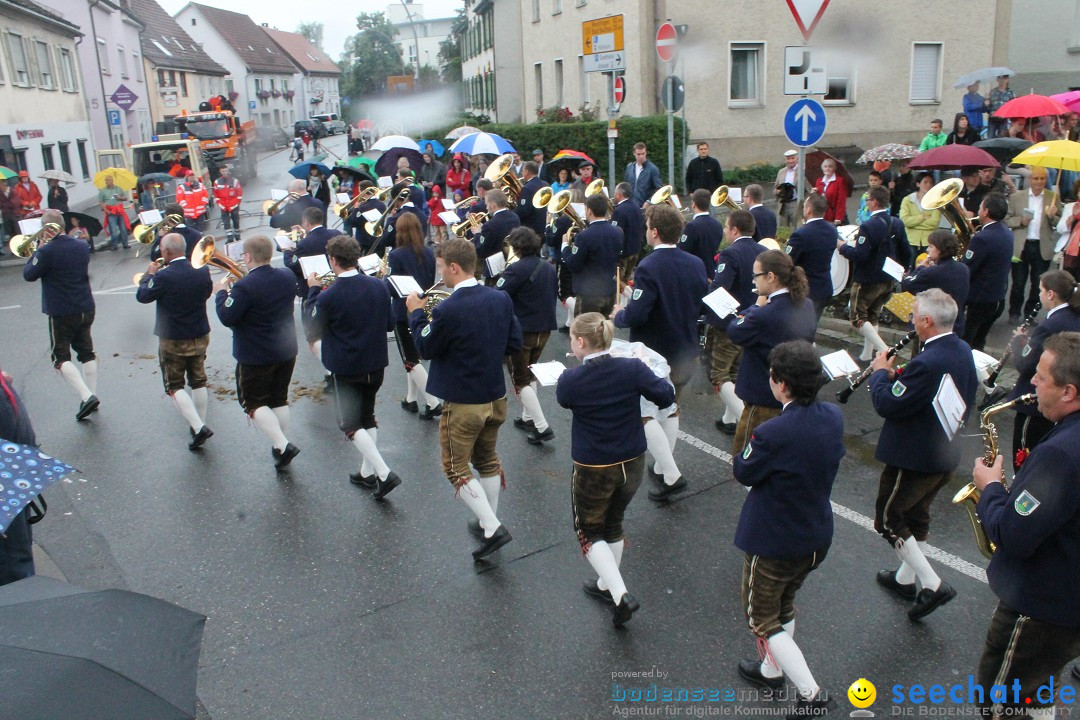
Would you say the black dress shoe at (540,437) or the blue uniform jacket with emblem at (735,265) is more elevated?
the blue uniform jacket with emblem at (735,265)

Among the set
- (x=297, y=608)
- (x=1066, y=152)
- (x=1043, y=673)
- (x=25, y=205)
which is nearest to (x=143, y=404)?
(x=297, y=608)

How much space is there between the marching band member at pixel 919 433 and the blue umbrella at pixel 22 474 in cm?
343

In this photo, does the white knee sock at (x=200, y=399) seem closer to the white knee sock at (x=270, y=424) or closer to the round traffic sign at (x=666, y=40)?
the white knee sock at (x=270, y=424)

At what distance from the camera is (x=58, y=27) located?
27469mm

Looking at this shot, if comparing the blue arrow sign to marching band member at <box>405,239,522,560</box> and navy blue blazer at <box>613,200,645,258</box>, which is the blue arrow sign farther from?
marching band member at <box>405,239,522,560</box>

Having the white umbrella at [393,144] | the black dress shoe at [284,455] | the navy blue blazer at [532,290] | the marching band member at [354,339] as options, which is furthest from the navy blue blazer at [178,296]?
the white umbrella at [393,144]

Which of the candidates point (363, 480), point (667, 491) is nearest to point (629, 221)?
point (667, 491)

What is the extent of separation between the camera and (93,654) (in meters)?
2.12

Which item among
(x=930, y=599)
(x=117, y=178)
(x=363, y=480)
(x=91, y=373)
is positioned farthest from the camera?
(x=117, y=178)

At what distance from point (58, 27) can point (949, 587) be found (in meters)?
31.6

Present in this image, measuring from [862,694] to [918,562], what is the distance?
0.80 metres

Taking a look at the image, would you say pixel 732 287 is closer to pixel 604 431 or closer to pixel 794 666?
pixel 604 431

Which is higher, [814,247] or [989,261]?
[814,247]

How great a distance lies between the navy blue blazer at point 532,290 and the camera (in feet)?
21.3
